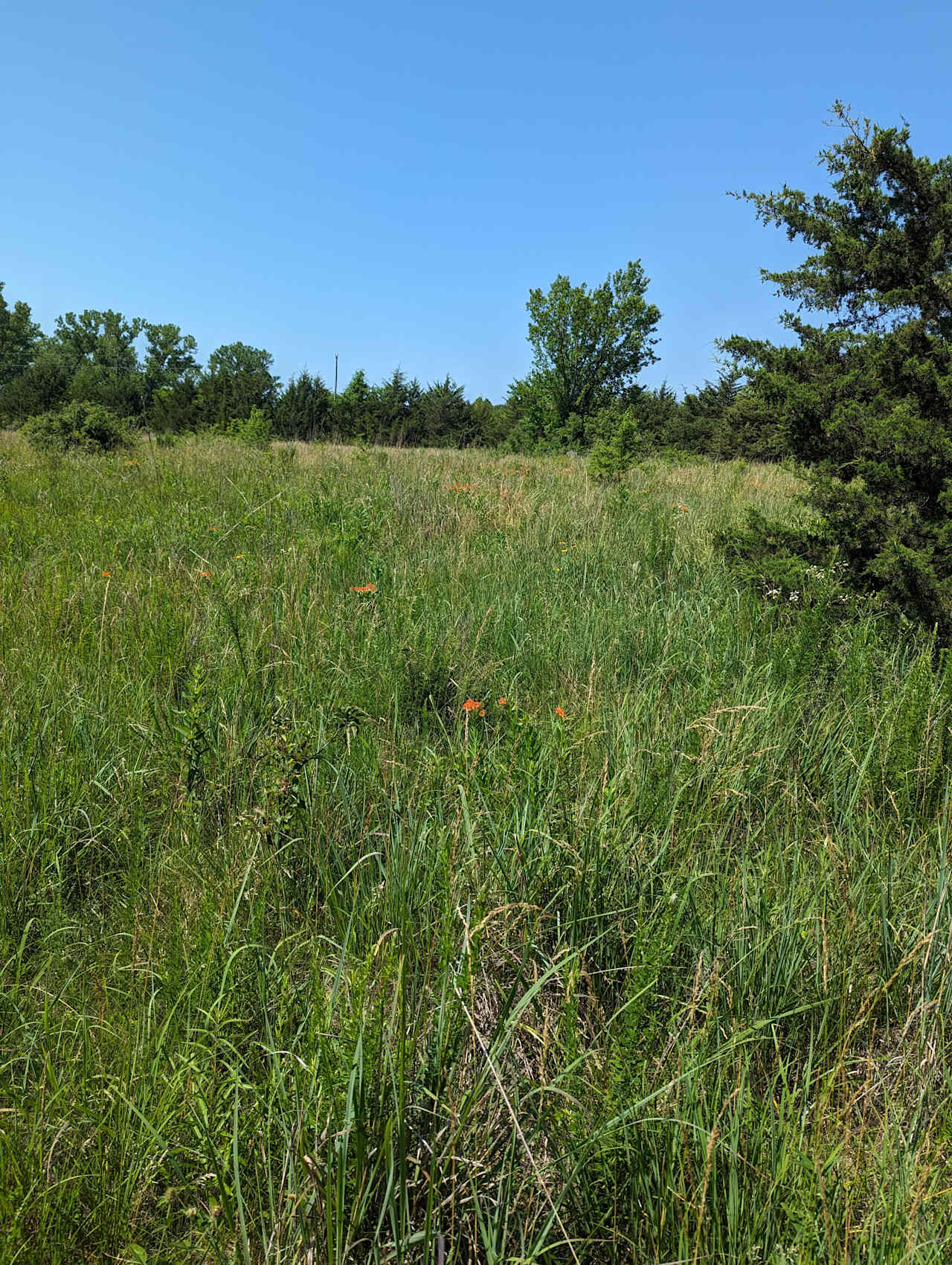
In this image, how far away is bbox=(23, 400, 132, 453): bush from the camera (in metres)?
9.81

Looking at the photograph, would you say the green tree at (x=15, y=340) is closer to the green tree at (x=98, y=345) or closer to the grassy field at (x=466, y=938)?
the green tree at (x=98, y=345)

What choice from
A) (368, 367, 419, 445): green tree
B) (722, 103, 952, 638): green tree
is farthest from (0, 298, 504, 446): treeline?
(722, 103, 952, 638): green tree

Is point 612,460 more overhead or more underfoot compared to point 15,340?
more underfoot

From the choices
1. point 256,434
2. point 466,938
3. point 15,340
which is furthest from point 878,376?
point 15,340

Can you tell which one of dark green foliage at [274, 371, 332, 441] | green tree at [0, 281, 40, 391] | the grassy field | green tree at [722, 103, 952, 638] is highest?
green tree at [0, 281, 40, 391]

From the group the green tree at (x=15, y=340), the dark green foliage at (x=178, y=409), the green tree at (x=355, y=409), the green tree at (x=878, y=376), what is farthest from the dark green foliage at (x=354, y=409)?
the green tree at (x=15, y=340)

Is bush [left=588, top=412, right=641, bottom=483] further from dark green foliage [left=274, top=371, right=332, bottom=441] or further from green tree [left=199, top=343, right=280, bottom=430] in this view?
green tree [left=199, top=343, right=280, bottom=430]

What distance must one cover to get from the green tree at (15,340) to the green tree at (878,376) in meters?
78.9

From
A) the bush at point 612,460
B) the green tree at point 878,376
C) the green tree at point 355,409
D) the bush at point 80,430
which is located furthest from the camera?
the green tree at point 355,409

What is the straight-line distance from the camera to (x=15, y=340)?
6781 cm

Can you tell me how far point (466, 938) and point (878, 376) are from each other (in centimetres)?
369

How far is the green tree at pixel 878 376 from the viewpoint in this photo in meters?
3.44

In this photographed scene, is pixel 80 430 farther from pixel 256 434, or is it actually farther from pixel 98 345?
pixel 98 345

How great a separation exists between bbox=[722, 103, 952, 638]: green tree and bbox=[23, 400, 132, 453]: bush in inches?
358
